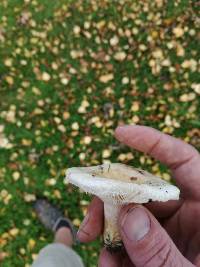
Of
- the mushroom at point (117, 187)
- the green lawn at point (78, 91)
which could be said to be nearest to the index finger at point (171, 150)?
the mushroom at point (117, 187)

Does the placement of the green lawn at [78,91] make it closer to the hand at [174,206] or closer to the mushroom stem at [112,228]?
the hand at [174,206]

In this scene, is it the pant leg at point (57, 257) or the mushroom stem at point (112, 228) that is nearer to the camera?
the mushroom stem at point (112, 228)

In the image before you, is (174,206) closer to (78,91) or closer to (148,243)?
(148,243)

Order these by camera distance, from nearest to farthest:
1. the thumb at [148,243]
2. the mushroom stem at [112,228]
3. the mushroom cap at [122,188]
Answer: the mushroom cap at [122,188]
the thumb at [148,243]
the mushroom stem at [112,228]

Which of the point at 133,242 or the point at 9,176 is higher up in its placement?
the point at 133,242

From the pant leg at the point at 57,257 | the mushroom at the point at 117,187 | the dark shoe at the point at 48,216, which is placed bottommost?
the pant leg at the point at 57,257

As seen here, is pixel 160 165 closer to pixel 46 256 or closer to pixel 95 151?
pixel 95 151

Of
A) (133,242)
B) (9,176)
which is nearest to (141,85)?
(9,176)
